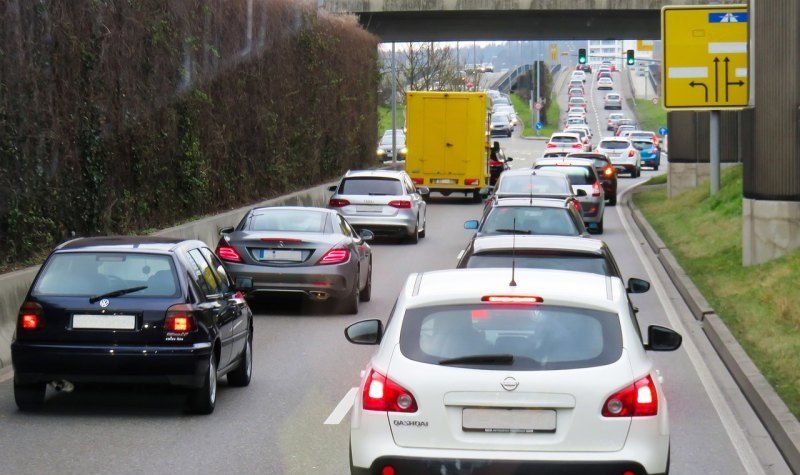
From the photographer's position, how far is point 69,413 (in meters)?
10.9

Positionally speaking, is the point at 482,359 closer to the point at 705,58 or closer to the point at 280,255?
the point at 280,255

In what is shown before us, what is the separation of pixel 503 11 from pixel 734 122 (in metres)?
9.69

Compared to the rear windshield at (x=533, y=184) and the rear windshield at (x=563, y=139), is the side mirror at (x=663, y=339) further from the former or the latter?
the rear windshield at (x=563, y=139)

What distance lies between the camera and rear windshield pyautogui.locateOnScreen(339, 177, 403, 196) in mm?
28812

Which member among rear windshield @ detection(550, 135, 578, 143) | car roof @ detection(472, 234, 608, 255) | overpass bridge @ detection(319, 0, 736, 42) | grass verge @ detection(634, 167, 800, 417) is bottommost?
grass verge @ detection(634, 167, 800, 417)

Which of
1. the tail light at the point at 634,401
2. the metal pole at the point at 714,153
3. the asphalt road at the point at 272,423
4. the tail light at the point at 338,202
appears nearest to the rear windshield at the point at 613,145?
the metal pole at the point at 714,153

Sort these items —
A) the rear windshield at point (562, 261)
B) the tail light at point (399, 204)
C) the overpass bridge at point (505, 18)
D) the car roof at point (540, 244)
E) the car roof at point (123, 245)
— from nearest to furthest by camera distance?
the car roof at point (123, 245)
the rear windshield at point (562, 261)
the car roof at point (540, 244)
the tail light at point (399, 204)
the overpass bridge at point (505, 18)

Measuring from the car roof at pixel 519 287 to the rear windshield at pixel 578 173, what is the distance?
25.0 meters

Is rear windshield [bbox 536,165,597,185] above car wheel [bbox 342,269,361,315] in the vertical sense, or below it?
above

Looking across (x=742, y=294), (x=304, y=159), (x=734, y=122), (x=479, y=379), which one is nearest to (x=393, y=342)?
(x=479, y=379)

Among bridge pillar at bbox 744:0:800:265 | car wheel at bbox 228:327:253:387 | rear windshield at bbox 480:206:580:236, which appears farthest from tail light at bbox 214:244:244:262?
bridge pillar at bbox 744:0:800:265

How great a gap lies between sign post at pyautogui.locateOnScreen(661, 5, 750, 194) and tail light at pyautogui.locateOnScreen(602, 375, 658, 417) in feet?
74.4

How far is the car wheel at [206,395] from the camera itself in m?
10.8

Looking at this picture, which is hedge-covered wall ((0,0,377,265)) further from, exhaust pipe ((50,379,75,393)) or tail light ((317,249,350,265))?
exhaust pipe ((50,379,75,393))
